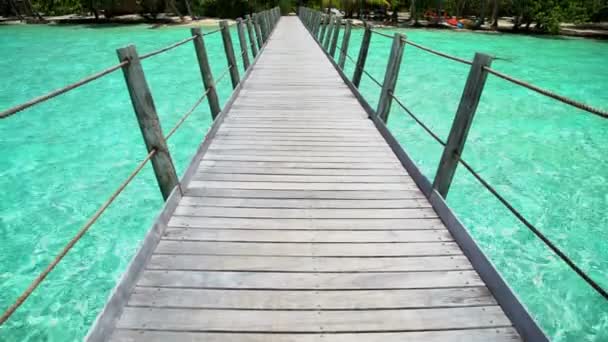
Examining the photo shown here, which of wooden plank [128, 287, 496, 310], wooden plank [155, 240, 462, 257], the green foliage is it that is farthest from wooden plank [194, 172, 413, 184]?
the green foliage

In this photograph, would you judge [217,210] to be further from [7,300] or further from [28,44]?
[28,44]

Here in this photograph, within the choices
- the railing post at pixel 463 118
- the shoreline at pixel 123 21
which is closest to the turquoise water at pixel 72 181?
the railing post at pixel 463 118

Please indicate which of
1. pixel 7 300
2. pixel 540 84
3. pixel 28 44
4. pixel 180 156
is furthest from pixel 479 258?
pixel 28 44

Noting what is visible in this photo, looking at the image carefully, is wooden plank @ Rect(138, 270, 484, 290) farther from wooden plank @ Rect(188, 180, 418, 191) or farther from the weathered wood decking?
wooden plank @ Rect(188, 180, 418, 191)

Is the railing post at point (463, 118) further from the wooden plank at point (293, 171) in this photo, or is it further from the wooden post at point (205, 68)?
the wooden post at point (205, 68)

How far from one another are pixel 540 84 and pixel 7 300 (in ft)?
63.5

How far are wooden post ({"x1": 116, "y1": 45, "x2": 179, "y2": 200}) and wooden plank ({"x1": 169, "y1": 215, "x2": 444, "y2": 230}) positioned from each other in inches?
13.2

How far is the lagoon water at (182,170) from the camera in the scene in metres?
4.34

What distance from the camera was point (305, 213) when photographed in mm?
2604

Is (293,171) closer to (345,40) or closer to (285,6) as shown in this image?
(345,40)

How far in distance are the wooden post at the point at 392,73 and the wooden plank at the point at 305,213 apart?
5.93 feet

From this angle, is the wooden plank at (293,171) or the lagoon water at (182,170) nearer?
the wooden plank at (293,171)

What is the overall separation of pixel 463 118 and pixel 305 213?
1.36m

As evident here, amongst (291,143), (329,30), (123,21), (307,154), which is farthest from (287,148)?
(123,21)
